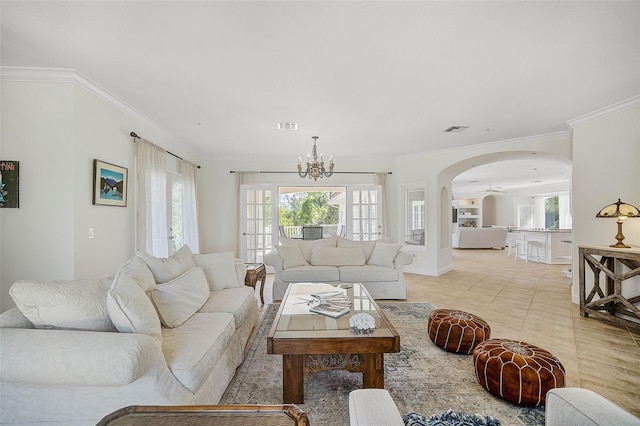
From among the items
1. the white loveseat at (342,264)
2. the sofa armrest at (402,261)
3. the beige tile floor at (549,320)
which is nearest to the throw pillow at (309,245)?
the white loveseat at (342,264)

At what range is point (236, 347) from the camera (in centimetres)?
239

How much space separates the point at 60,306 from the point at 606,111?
5.70 meters

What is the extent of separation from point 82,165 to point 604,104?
19.4 ft

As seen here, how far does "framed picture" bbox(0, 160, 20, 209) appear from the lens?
2.65 m

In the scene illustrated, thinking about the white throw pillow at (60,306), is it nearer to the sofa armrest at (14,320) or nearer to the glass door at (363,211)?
the sofa armrest at (14,320)

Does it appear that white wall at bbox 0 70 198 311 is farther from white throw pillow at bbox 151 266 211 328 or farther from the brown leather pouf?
the brown leather pouf

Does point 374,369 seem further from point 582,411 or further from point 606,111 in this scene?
point 606,111

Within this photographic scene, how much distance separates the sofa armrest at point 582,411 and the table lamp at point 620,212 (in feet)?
10.7

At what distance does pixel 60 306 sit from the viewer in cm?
153

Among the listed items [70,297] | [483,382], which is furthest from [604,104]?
[70,297]

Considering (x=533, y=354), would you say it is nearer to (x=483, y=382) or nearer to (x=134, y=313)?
(x=483, y=382)

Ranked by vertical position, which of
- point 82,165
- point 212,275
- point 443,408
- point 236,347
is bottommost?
point 443,408

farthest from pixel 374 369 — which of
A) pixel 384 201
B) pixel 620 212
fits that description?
pixel 384 201

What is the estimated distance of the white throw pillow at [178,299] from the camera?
2094 millimetres
